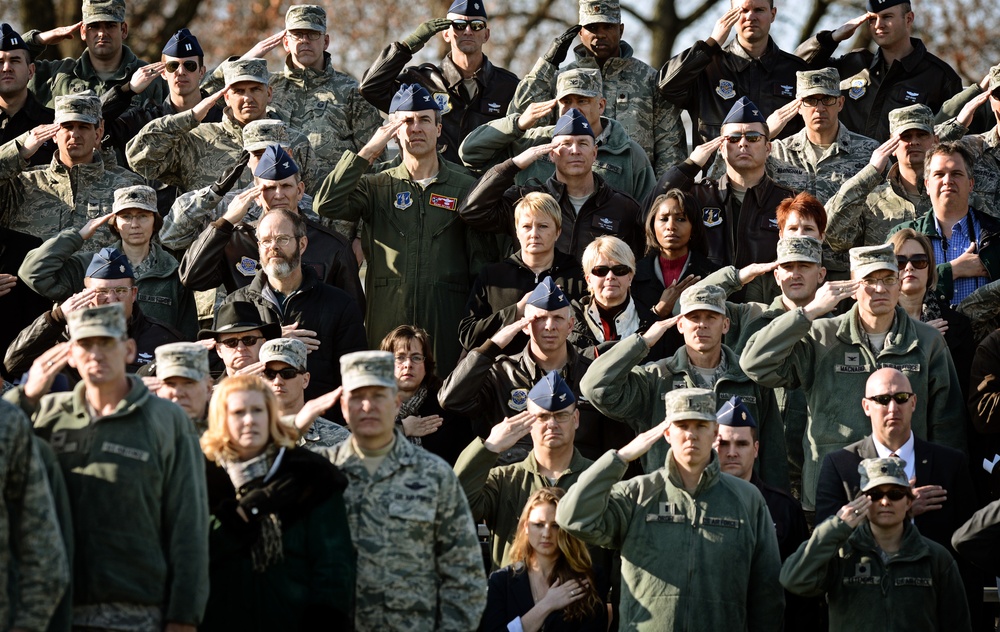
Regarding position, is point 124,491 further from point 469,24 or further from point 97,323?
point 469,24

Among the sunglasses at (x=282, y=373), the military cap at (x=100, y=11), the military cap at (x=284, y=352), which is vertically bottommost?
the sunglasses at (x=282, y=373)

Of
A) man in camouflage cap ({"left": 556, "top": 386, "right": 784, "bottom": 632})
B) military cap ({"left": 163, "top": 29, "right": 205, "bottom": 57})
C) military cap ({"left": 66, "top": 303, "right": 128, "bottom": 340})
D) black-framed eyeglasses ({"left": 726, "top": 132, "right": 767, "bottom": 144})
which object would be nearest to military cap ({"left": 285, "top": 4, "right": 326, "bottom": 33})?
military cap ({"left": 163, "top": 29, "right": 205, "bottom": 57})

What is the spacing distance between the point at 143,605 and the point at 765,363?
400 centimetres

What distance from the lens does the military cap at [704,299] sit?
10.8m

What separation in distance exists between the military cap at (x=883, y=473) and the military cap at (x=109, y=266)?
14.8ft

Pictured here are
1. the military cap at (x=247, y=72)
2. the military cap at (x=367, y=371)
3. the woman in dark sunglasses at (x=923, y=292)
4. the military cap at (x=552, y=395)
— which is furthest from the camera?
the military cap at (x=247, y=72)

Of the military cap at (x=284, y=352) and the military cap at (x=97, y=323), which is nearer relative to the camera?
the military cap at (x=97, y=323)

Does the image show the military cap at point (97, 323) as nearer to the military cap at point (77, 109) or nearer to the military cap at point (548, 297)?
the military cap at point (548, 297)

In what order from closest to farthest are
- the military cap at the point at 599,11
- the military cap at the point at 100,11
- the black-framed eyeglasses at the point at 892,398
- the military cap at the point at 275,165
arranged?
the black-framed eyeglasses at the point at 892,398 → the military cap at the point at 275,165 → the military cap at the point at 599,11 → the military cap at the point at 100,11

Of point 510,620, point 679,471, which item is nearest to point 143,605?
point 510,620

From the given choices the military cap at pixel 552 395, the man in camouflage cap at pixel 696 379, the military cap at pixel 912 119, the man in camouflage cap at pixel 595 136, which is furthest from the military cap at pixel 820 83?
the military cap at pixel 552 395

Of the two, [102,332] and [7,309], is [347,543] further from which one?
[7,309]

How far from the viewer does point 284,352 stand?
10391 millimetres

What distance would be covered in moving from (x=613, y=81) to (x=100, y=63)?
411 centimetres
